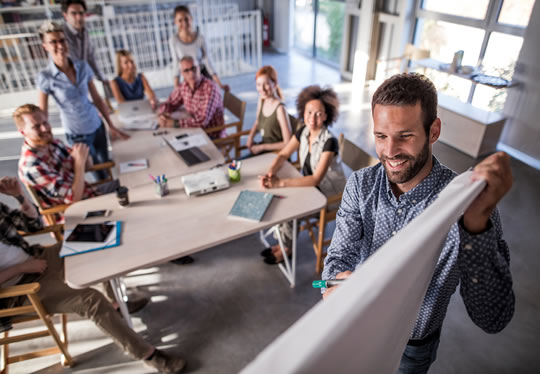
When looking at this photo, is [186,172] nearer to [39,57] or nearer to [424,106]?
[424,106]

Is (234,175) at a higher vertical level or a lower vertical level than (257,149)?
higher

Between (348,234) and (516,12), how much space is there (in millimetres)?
4496

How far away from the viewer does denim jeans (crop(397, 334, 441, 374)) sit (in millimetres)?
1345

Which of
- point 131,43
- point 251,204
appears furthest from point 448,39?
point 131,43

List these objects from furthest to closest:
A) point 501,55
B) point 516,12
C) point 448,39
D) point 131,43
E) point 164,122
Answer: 1. point 131,43
2. point 448,39
3. point 501,55
4. point 516,12
5. point 164,122

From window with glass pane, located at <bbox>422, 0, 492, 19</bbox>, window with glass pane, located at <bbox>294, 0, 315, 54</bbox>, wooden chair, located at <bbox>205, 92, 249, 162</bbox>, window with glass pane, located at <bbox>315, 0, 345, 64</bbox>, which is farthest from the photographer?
window with glass pane, located at <bbox>294, 0, 315, 54</bbox>

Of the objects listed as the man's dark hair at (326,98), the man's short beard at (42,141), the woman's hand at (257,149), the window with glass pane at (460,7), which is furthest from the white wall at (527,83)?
the man's short beard at (42,141)

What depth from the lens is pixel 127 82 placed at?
3699 millimetres

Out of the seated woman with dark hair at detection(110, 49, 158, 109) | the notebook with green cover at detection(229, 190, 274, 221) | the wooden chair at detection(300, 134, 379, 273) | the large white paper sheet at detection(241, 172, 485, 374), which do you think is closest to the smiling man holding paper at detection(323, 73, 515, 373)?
the large white paper sheet at detection(241, 172, 485, 374)

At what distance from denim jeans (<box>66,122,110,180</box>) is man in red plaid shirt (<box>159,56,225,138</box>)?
0.57m

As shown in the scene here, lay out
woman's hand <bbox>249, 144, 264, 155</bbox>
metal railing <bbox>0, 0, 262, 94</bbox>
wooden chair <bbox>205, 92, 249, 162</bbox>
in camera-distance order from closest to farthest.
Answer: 1. woman's hand <bbox>249, 144, 264, 155</bbox>
2. wooden chair <bbox>205, 92, 249, 162</bbox>
3. metal railing <bbox>0, 0, 262, 94</bbox>

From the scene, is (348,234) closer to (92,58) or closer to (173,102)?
(173,102)

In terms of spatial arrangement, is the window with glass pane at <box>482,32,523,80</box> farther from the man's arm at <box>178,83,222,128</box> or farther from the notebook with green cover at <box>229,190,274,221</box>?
the notebook with green cover at <box>229,190,274,221</box>

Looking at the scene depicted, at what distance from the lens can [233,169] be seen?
97.5 inches
